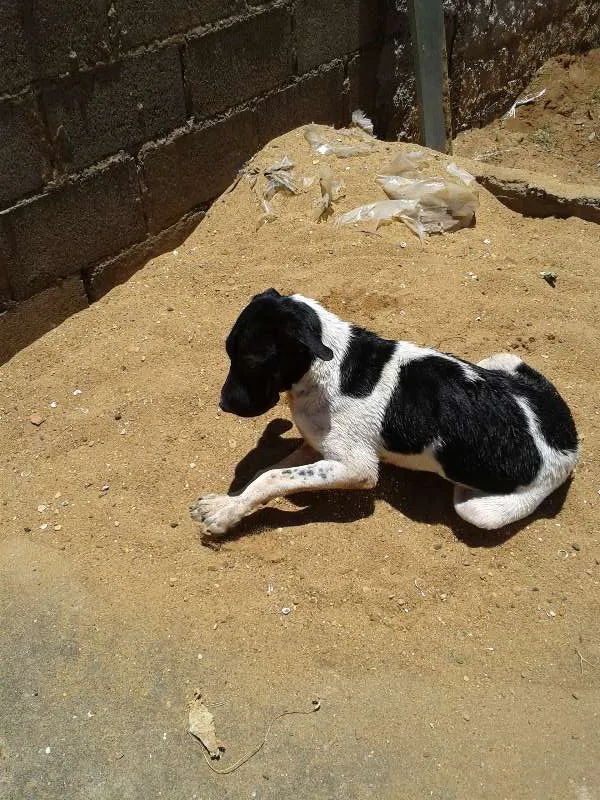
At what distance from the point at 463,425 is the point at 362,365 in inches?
21.2

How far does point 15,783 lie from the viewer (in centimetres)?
274

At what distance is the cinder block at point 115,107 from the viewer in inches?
170

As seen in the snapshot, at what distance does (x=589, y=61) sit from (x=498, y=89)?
1.57 metres

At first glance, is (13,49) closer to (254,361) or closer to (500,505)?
(254,361)

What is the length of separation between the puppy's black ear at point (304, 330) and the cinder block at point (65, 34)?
86.3 inches

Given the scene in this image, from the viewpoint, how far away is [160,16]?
4609mm

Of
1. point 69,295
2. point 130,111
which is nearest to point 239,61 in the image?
point 130,111

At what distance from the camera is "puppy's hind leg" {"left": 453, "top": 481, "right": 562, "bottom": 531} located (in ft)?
11.0

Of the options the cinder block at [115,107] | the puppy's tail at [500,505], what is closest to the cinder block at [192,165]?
the cinder block at [115,107]

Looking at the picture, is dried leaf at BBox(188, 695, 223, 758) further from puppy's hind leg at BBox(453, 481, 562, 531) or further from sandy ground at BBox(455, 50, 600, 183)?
sandy ground at BBox(455, 50, 600, 183)

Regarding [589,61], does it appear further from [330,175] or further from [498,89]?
[330,175]

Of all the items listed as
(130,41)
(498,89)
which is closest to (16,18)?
(130,41)

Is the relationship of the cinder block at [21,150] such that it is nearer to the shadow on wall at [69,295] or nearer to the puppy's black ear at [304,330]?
the shadow on wall at [69,295]

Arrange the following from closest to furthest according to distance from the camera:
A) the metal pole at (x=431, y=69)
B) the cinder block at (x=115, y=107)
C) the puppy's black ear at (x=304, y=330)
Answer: the puppy's black ear at (x=304, y=330) < the cinder block at (x=115, y=107) < the metal pole at (x=431, y=69)
